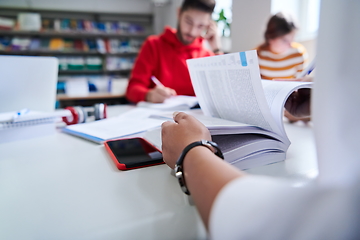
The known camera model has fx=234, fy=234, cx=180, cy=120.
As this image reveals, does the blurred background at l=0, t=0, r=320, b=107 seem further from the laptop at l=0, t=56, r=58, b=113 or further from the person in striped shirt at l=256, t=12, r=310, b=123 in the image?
the laptop at l=0, t=56, r=58, b=113

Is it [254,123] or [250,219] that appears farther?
[254,123]

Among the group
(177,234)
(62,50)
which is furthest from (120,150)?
(62,50)

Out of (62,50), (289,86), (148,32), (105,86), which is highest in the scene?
(148,32)

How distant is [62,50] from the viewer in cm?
333

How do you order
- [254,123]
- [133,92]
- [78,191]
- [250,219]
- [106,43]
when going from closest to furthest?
[250,219]
[78,191]
[254,123]
[133,92]
[106,43]

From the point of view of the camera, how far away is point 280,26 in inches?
58.8

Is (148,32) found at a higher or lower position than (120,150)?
higher

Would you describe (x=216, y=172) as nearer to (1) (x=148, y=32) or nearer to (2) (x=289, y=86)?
(2) (x=289, y=86)

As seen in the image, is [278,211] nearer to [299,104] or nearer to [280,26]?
[299,104]

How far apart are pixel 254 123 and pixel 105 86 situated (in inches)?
129

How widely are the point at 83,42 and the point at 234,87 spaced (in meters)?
3.60

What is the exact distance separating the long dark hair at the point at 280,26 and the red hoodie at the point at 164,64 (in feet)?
1.77

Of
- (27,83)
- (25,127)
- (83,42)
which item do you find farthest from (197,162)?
(83,42)

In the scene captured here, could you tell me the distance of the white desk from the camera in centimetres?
26
